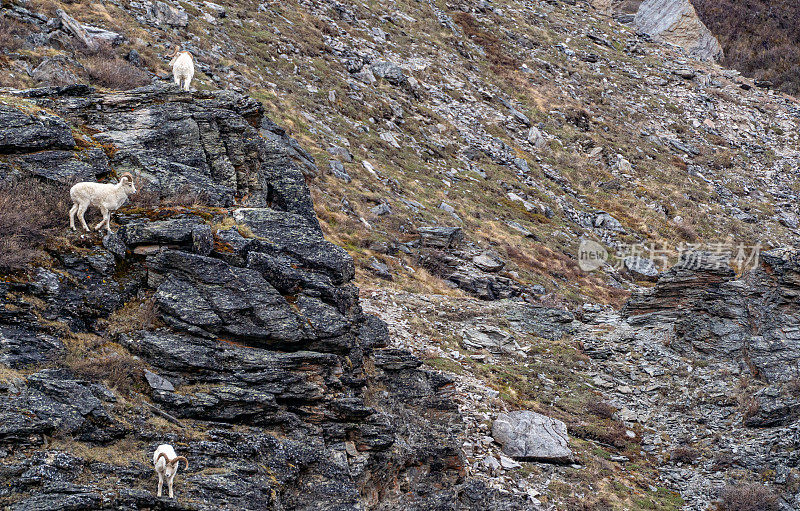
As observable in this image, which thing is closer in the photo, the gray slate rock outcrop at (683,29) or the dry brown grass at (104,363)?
the dry brown grass at (104,363)

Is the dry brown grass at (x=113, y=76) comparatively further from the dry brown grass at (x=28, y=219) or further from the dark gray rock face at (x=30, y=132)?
the dry brown grass at (x=28, y=219)

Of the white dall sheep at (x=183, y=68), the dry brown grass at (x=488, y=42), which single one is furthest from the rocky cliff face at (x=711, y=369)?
the dry brown grass at (x=488, y=42)

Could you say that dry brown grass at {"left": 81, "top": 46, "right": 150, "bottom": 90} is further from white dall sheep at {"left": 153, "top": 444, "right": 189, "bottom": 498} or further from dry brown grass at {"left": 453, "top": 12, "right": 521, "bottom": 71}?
dry brown grass at {"left": 453, "top": 12, "right": 521, "bottom": 71}

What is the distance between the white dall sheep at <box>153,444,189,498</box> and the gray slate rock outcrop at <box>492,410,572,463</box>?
9.43m

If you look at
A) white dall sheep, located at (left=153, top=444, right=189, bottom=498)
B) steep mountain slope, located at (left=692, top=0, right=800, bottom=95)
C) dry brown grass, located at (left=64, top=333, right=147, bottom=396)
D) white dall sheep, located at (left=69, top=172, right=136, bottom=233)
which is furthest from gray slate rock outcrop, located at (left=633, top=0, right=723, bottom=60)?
white dall sheep, located at (left=153, top=444, right=189, bottom=498)

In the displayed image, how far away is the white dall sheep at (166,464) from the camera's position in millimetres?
6875

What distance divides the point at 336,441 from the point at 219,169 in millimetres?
6580

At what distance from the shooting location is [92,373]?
26.1ft

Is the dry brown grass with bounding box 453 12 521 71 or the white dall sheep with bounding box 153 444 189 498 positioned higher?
the white dall sheep with bounding box 153 444 189 498

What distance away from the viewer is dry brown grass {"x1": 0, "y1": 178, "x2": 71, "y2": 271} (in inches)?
337

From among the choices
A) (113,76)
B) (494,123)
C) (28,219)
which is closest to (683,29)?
(494,123)

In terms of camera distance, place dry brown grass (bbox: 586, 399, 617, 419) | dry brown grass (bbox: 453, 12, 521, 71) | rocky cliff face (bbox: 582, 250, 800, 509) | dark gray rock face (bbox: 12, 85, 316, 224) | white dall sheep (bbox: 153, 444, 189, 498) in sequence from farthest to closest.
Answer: dry brown grass (bbox: 453, 12, 521, 71)
dry brown grass (bbox: 586, 399, 617, 419)
rocky cliff face (bbox: 582, 250, 800, 509)
dark gray rock face (bbox: 12, 85, 316, 224)
white dall sheep (bbox: 153, 444, 189, 498)

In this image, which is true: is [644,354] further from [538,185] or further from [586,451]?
[538,185]

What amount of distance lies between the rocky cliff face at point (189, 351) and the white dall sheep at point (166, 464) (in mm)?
235
